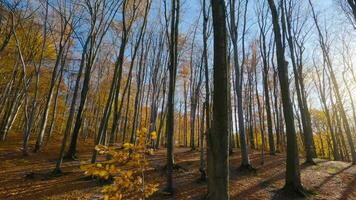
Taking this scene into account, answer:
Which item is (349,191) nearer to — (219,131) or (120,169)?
(219,131)

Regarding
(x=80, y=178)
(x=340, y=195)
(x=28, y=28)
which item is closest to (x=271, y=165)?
(x=340, y=195)

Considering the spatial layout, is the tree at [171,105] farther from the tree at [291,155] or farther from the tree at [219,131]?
the tree at [219,131]

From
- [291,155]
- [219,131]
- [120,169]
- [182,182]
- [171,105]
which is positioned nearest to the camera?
[219,131]

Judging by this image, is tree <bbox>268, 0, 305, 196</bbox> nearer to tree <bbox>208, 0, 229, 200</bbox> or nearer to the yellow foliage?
tree <bbox>208, 0, 229, 200</bbox>

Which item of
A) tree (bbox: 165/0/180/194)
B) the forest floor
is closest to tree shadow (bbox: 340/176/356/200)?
the forest floor

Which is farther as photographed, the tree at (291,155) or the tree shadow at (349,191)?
the tree shadow at (349,191)

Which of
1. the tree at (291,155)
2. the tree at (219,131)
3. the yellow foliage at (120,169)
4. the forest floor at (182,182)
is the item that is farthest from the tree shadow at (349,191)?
Result: the yellow foliage at (120,169)

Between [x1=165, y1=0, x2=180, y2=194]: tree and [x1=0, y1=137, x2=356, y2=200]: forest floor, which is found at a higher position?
[x1=165, y1=0, x2=180, y2=194]: tree

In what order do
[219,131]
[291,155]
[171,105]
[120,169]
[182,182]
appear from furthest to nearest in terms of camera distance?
[182,182] → [171,105] → [291,155] → [120,169] → [219,131]

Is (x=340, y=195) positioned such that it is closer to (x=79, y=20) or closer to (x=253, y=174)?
(x=253, y=174)

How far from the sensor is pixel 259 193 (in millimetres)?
6582

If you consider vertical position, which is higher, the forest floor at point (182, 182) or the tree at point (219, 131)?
the tree at point (219, 131)

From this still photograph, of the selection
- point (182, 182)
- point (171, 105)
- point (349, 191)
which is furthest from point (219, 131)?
point (349, 191)

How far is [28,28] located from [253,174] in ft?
54.6
